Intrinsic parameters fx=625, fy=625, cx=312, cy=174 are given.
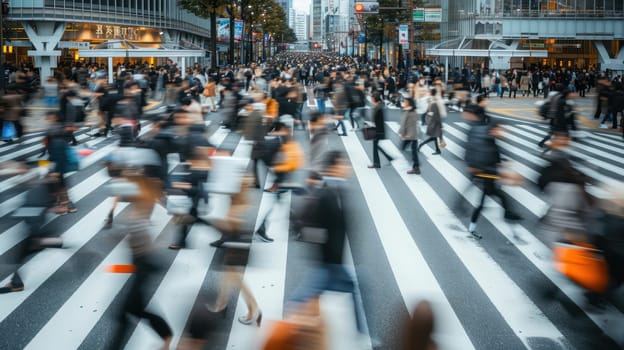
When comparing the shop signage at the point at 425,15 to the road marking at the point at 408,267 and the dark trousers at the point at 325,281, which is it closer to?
the road marking at the point at 408,267

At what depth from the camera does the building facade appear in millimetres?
50500

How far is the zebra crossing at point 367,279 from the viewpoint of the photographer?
6.14 metres

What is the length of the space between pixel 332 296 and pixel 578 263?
7.23 ft

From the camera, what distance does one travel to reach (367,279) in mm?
7730

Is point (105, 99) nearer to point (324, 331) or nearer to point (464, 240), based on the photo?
point (464, 240)

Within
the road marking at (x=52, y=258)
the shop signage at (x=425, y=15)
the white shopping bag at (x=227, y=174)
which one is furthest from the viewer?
the shop signage at (x=425, y=15)

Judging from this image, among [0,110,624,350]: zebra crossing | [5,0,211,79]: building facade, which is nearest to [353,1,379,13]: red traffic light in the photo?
[5,0,211,79]: building facade

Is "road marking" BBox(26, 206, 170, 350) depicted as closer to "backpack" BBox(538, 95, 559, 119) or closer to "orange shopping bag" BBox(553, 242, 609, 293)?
"orange shopping bag" BBox(553, 242, 609, 293)

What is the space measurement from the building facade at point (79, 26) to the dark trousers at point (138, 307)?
135ft

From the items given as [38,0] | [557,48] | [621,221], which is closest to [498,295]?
[621,221]

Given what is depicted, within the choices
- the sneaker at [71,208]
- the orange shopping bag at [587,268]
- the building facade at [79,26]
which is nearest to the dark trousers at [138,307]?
the orange shopping bag at [587,268]

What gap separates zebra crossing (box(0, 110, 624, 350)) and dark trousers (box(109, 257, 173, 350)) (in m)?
0.47

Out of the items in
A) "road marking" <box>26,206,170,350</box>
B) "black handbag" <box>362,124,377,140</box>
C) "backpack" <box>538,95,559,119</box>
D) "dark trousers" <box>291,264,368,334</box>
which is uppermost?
"backpack" <box>538,95,559,119</box>

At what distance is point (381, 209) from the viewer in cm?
1145
